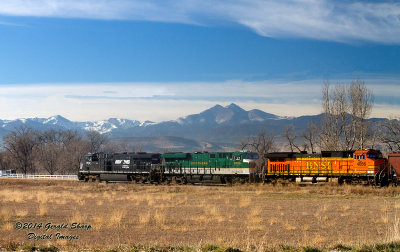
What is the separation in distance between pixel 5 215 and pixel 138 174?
31603mm

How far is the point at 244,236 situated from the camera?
15.8 m

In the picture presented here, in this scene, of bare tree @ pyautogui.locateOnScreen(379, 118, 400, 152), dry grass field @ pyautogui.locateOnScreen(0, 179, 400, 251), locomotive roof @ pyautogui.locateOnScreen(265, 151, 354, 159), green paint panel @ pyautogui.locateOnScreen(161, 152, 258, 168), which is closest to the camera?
dry grass field @ pyautogui.locateOnScreen(0, 179, 400, 251)

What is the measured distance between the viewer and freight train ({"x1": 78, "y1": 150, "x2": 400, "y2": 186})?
38781 mm

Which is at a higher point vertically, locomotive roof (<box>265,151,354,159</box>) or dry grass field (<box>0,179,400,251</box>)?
Result: locomotive roof (<box>265,151,354,159</box>)

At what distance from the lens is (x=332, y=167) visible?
40.8 metres

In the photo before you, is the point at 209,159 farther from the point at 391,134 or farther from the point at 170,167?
the point at 391,134

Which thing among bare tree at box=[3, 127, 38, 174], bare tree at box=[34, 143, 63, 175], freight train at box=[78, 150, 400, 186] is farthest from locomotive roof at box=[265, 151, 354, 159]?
bare tree at box=[3, 127, 38, 174]

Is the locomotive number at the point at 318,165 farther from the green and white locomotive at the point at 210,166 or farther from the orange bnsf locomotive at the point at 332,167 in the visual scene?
the green and white locomotive at the point at 210,166

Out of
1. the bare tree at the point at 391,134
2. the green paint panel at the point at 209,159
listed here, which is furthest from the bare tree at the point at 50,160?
the bare tree at the point at 391,134

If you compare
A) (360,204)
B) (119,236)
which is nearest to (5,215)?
(119,236)

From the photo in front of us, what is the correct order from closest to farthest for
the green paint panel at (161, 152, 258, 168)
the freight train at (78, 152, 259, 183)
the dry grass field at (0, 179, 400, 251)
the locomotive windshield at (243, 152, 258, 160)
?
the dry grass field at (0, 179, 400, 251), the locomotive windshield at (243, 152, 258, 160), the green paint panel at (161, 152, 258, 168), the freight train at (78, 152, 259, 183)

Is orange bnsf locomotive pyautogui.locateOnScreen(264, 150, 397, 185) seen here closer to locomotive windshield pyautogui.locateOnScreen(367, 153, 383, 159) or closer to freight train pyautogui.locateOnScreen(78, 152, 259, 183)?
locomotive windshield pyautogui.locateOnScreen(367, 153, 383, 159)

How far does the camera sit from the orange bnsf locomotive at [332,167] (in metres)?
38.5

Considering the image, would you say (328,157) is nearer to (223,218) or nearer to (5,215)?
(223,218)
